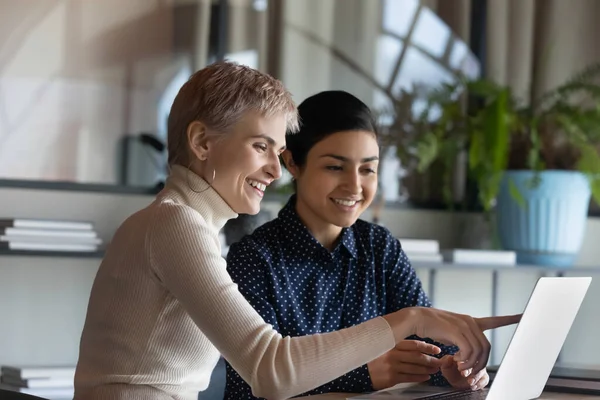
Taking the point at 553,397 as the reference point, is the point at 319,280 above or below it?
above

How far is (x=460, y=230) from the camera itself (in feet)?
13.3

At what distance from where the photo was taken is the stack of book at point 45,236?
2846 millimetres

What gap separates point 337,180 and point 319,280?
0.74 ft

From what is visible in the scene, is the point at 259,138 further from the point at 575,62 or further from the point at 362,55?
the point at 575,62

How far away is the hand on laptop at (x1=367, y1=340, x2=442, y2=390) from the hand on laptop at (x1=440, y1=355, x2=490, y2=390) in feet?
0.13

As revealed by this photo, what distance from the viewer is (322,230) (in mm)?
2176

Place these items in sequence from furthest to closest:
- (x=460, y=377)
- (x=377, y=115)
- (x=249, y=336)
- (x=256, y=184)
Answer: (x=377, y=115) → (x=460, y=377) → (x=256, y=184) → (x=249, y=336)

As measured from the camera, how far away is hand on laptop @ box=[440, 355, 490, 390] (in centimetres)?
178

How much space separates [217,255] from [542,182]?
248 cm

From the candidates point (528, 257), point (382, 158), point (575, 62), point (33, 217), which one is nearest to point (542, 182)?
point (528, 257)

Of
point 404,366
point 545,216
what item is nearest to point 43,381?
point 404,366

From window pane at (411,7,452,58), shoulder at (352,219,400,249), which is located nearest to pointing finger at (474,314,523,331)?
shoulder at (352,219,400,249)

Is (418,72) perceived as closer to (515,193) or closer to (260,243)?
(515,193)

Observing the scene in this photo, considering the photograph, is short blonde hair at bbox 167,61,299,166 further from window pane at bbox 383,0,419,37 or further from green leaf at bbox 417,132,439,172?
window pane at bbox 383,0,419,37
